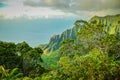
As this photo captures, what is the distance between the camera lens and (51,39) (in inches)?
2229

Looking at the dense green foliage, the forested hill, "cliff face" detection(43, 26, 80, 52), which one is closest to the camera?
the dense green foliage

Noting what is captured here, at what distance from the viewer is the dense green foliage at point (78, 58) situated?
30.9ft

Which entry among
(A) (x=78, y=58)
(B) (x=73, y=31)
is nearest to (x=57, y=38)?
(B) (x=73, y=31)

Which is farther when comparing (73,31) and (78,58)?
(73,31)

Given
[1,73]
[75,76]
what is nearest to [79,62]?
[75,76]

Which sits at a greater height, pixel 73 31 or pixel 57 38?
pixel 73 31

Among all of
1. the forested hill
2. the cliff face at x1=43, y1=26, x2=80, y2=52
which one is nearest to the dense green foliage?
the forested hill

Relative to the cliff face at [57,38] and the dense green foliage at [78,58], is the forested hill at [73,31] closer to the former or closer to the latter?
the cliff face at [57,38]

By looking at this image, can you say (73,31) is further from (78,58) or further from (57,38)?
(78,58)

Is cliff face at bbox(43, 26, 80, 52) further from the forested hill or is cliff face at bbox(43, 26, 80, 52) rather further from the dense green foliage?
the dense green foliage

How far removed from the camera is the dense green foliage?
9.42 m

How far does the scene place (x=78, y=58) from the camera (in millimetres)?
9375

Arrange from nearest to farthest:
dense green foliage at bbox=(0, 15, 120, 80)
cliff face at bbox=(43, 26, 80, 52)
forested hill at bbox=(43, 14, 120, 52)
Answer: dense green foliage at bbox=(0, 15, 120, 80)
forested hill at bbox=(43, 14, 120, 52)
cliff face at bbox=(43, 26, 80, 52)

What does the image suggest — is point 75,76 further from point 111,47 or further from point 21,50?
point 21,50
